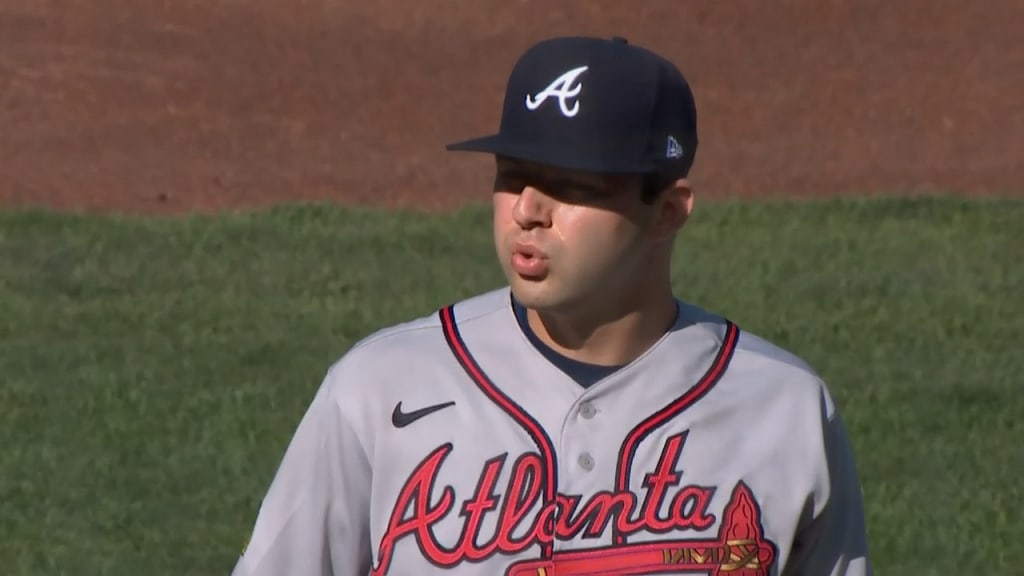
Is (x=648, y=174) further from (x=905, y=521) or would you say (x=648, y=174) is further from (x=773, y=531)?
(x=905, y=521)

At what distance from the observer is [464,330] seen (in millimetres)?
2797

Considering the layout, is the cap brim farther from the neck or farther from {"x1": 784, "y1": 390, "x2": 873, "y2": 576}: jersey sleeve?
{"x1": 784, "y1": 390, "x2": 873, "y2": 576}: jersey sleeve

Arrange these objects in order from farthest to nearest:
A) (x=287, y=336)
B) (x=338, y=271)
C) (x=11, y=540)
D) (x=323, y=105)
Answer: (x=323, y=105), (x=338, y=271), (x=287, y=336), (x=11, y=540)

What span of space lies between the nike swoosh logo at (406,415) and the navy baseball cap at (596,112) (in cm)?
38

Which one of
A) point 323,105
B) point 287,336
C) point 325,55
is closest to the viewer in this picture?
point 287,336

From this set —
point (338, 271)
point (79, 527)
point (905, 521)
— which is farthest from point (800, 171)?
point (79, 527)

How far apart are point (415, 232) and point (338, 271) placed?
92cm

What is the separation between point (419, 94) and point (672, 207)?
12.0m

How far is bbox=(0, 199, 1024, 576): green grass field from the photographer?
658 cm

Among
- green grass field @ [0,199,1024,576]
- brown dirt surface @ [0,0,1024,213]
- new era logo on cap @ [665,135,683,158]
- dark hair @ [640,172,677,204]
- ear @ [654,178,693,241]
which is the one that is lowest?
green grass field @ [0,199,1024,576]

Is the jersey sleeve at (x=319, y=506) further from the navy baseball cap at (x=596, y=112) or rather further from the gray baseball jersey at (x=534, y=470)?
the navy baseball cap at (x=596, y=112)

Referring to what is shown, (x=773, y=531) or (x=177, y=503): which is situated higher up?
(x=773, y=531)

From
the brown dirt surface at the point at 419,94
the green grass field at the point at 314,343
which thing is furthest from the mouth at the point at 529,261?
the brown dirt surface at the point at 419,94

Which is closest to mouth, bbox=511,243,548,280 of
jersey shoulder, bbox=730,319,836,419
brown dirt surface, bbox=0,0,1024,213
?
jersey shoulder, bbox=730,319,836,419
